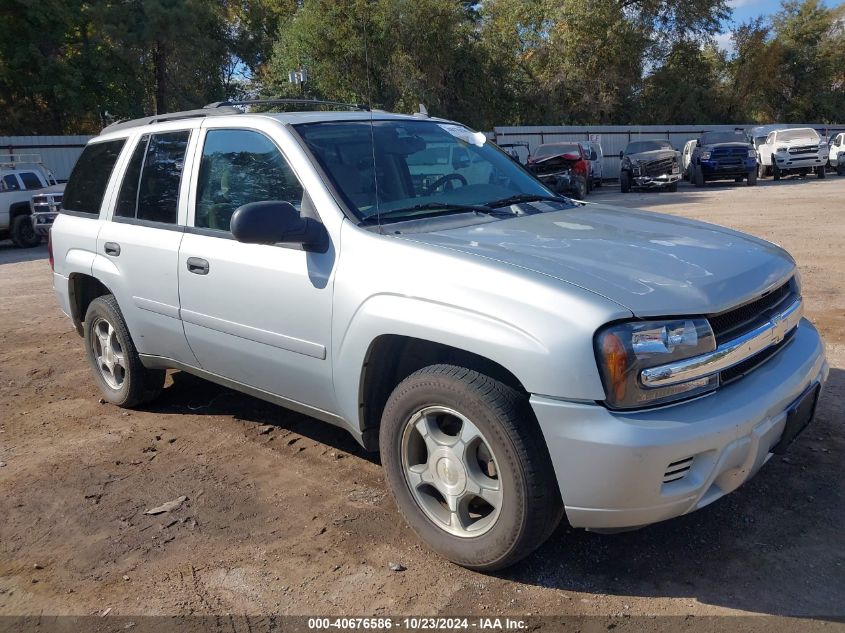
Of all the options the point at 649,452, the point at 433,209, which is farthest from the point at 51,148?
the point at 649,452

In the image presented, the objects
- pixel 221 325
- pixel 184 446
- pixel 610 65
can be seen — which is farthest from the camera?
pixel 610 65

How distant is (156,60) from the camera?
31688mm

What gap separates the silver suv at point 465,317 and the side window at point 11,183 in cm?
1501

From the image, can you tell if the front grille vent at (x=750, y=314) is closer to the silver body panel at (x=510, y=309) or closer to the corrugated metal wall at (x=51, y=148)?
the silver body panel at (x=510, y=309)

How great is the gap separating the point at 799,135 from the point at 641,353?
28.9m

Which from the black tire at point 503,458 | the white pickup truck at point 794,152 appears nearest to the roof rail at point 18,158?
the black tire at point 503,458

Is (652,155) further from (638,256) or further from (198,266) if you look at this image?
(638,256)

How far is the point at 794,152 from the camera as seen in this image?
1072 inches

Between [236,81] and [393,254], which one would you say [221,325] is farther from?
[236,81]

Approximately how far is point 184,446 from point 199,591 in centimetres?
160

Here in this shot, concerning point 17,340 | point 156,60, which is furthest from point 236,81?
point 17,340

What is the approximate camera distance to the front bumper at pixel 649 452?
2545 mm

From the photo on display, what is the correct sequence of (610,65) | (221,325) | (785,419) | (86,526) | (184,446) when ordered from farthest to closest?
(610,65) < (184,446) < (221,325) < (86,526) < (785,419)

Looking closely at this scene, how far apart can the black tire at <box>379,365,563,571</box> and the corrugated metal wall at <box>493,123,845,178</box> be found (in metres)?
27.8
